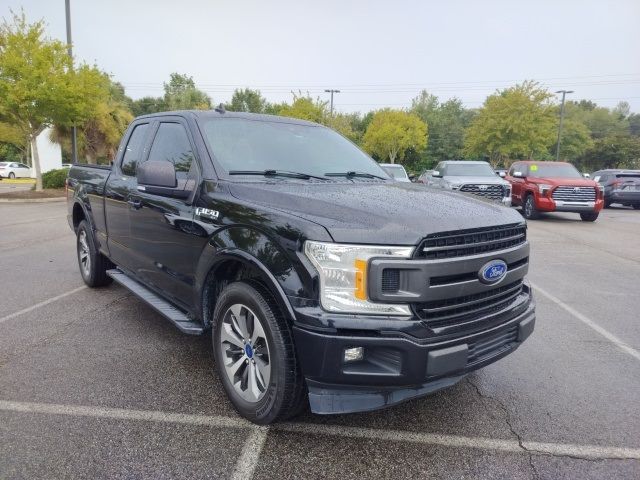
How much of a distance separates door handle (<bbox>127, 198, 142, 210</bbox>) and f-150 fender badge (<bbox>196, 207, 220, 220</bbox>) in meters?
1.08

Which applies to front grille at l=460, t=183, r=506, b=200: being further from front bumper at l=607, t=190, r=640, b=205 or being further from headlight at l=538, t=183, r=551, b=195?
front bumper at l=607, t=190, r=640, b=205

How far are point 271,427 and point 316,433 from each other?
0.27 m

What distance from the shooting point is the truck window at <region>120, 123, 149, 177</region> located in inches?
174

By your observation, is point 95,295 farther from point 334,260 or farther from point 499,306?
point 499,306

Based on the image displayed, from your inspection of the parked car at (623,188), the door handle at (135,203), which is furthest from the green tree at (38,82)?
the parked car at (623,188)

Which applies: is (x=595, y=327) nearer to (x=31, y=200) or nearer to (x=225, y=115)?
(x=225, y=115)

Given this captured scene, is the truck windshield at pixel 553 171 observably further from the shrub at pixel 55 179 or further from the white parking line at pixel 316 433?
the shrub at pixel 55 179

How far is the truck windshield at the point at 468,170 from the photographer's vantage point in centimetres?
1488

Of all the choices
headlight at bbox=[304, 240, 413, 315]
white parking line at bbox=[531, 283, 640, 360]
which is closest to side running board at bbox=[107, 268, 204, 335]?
headlight at bbox=[304, 240, 413, 315]

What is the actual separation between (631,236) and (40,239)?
13.2 metres

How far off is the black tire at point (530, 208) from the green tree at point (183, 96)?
141ft

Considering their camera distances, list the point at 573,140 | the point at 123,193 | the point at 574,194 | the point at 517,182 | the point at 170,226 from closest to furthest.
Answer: the point at 170,226 → the point at 123,193 → the point at 574,194 → the point at 517,182 → the point at 573,140

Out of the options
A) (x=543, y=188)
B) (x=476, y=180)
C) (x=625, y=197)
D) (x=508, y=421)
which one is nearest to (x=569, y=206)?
(x=543, y=188)

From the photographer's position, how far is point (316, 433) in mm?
2777
